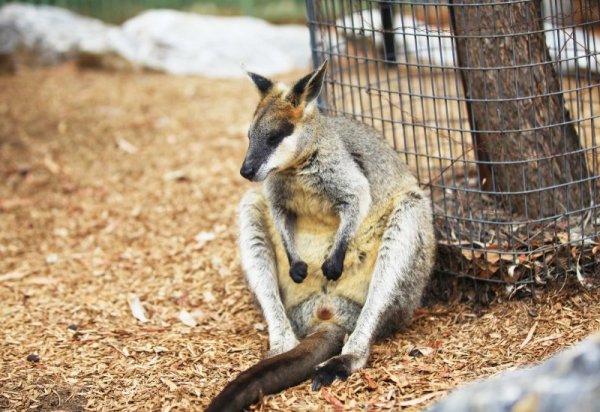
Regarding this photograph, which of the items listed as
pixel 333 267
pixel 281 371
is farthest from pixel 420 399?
pixel 333 267

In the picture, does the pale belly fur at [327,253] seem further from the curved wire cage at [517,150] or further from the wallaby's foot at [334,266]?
the curved wire cage at [517,150]

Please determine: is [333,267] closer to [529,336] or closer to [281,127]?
[281,127]

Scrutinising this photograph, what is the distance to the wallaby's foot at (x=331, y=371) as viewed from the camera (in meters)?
4.74

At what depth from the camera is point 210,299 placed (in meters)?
6.27

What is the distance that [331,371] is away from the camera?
4805 millimetres

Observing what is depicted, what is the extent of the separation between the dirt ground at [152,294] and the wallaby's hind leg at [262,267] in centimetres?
23

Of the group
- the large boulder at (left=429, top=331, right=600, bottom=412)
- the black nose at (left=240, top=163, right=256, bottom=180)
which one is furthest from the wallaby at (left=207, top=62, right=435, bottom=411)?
the large boulder at (left=429, top=331, right=600, bottom=412)

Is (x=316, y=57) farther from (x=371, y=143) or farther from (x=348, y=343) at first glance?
(x=348, y=343)

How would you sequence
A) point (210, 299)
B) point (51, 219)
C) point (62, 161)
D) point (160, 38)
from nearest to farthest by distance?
point (210, 299) → point (51, 219) → point (62, 161) → point (160, 38)

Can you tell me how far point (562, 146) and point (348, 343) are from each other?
2.20 m

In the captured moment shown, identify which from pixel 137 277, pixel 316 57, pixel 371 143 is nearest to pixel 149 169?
pixel 137 277

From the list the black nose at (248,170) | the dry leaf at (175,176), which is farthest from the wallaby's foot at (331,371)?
the dry leaf at (175,176)

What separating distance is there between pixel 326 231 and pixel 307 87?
1.09 metres

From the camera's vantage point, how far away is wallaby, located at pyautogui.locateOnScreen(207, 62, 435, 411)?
513 cm
